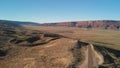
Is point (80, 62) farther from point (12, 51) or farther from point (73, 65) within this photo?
point (12, 51)

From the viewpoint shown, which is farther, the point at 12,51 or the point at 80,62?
the point at 12,51

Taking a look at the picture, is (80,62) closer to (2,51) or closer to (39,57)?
(39,57)

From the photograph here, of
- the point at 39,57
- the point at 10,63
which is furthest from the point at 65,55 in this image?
the point at 10,63

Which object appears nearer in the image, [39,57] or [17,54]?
[39,57]

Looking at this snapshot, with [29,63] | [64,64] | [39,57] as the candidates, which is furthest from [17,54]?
[64,64]

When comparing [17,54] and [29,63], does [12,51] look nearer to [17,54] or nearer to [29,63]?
[17,54]

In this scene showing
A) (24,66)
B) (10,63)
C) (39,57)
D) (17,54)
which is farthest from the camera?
(17,54)

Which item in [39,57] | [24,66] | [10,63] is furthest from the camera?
[39,57]

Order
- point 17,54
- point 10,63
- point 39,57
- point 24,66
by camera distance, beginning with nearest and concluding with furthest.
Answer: point 24,66, point 10,63, point 39,57, point 17,54
